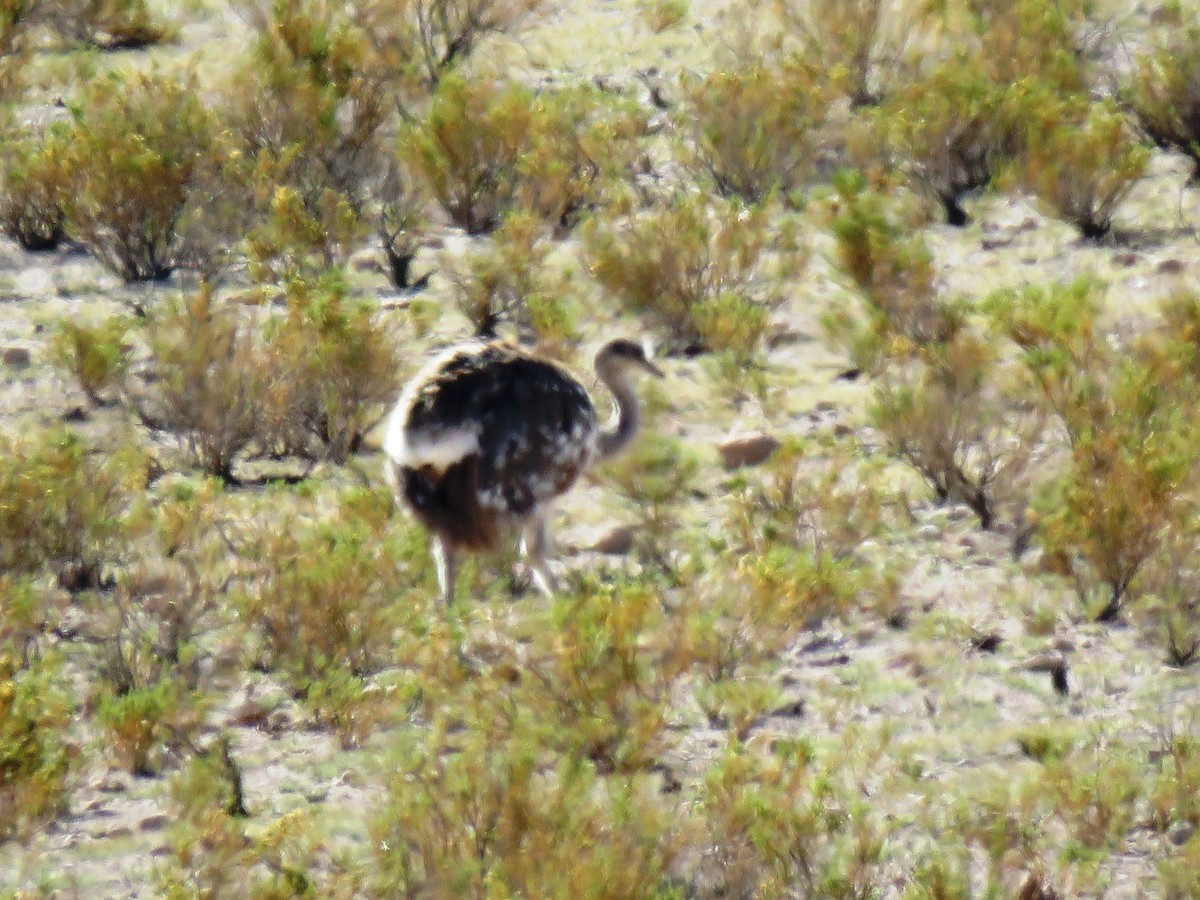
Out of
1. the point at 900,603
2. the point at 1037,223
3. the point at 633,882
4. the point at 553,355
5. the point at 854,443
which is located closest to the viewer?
the point at 633,882

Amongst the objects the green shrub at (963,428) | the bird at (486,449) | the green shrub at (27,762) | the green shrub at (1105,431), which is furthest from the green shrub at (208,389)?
the green shrub at (1105,431)

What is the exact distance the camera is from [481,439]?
269 inches

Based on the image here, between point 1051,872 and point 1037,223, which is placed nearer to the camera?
point 1051,872

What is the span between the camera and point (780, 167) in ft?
35.7

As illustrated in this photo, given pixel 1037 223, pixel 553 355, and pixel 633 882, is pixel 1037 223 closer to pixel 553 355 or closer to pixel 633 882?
pixel 553 355

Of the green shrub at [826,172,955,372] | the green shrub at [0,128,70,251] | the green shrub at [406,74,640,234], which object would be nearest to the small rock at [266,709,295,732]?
the green shrub at [826,172,955,372]

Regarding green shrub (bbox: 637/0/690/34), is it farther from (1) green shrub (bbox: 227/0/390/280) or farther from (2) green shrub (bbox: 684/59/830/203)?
(1) green shrub (bbox: 227/0/390/280)

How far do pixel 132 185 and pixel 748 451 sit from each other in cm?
357

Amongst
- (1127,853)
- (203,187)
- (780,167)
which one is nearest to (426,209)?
(203,187)

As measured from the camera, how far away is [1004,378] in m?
8.51

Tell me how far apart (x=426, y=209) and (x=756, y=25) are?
11.2 ft

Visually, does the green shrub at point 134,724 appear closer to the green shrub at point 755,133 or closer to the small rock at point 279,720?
the small rock at point 279,720

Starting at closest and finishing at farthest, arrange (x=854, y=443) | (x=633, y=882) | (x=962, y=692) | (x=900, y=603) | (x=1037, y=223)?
(x=633, y=882)
(x=962, y=692)
(x=900, y=603)
(x=854, y=443)
(x=1037, y=223)

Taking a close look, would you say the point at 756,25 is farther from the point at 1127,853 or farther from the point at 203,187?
the point at 1127,853
